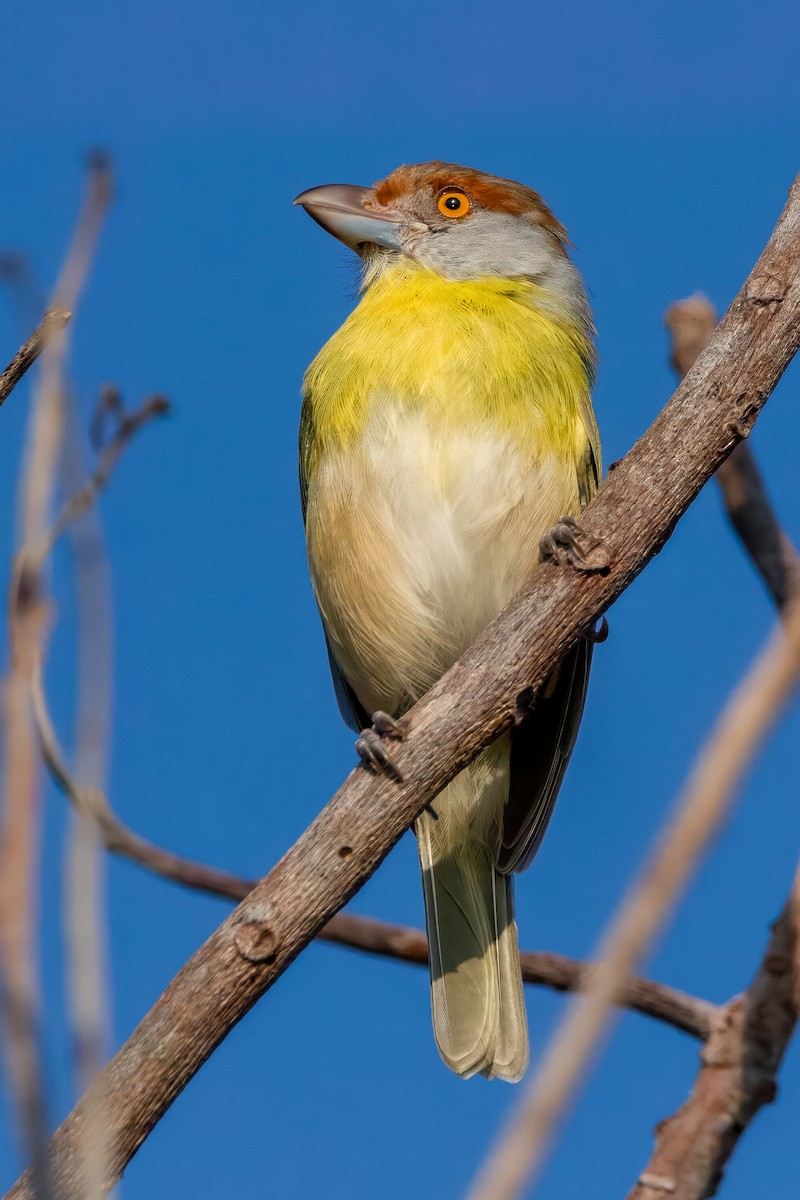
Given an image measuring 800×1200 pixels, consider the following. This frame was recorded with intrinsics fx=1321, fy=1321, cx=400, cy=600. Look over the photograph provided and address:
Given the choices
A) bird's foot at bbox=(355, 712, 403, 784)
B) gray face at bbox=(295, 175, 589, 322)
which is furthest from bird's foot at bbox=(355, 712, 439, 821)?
gray face at bbox=(295, 175, 589, 322)

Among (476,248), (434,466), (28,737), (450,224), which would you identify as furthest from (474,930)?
(28,737)

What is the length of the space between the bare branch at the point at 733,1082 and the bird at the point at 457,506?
1.76 m

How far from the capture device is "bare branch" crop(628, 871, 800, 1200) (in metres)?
3.00

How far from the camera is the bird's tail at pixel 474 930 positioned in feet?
16.0

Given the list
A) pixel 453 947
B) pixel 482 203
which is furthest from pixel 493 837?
pixel 482 203

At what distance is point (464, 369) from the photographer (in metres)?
4.83

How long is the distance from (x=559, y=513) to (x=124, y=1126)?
2.56 m

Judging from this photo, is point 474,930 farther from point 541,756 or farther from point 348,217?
point 348,217

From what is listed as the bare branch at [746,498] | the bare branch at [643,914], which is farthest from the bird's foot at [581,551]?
the bare branch at [643,914]

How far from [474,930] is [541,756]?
2.42 ft

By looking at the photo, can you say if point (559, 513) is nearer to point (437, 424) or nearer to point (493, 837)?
point (437, 424)

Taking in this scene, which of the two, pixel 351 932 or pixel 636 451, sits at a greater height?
pixel 636 451

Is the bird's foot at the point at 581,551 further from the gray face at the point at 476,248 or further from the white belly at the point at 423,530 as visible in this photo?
the gray face at the point at 476,248

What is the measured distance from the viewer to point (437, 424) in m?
4.76
